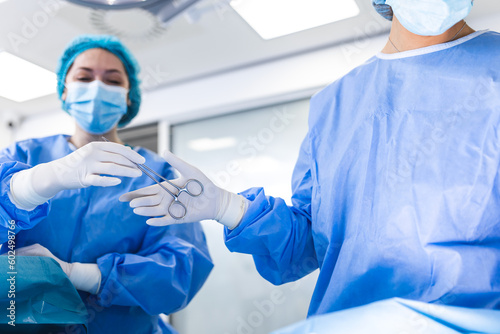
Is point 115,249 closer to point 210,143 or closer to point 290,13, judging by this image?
point 290,13

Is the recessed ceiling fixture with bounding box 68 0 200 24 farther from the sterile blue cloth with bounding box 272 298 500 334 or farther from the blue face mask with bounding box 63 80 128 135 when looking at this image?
the sterile blue cloth with bounding box 272 298 500 334

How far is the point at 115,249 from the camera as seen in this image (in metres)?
1.48

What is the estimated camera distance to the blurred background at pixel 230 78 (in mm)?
2354

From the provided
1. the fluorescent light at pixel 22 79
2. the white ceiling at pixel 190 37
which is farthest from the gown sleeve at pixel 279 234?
the fluorescent light at pixel 22 79

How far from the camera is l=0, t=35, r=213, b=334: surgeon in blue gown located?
1158 millimetres

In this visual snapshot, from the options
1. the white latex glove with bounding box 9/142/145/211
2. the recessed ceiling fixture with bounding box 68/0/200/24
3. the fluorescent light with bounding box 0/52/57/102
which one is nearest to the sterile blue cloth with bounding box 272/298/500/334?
the white latex glove with bounding box 9/142/145/211

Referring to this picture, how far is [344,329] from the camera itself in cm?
69

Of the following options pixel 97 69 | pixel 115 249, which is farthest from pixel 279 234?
pixel 97 69

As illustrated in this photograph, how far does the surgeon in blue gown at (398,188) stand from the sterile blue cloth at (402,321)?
0.54 feet

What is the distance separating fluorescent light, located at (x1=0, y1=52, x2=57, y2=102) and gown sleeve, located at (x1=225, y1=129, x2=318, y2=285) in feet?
7.02

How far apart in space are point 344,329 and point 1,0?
2.27 meters

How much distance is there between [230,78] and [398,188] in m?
2.12

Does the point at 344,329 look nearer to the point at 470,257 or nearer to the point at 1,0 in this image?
the point at 470,257

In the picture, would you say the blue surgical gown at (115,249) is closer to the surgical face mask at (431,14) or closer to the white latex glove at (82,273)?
the white latex glove at (82,273)
